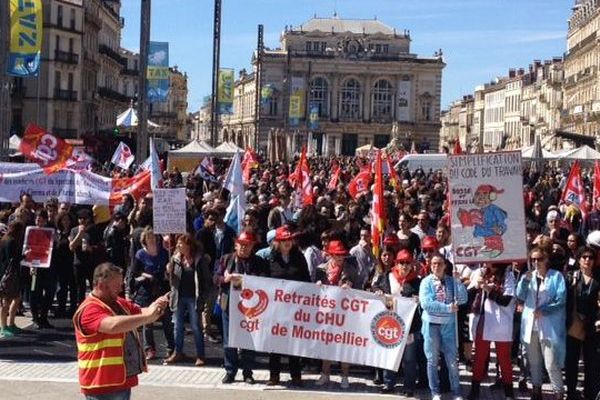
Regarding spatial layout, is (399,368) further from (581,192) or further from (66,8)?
(66,8)

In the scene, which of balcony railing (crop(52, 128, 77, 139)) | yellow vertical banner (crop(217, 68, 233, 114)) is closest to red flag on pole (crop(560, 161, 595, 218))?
yellow vertical banner (crop(217, 68, 233, 114))

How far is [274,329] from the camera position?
11.2m

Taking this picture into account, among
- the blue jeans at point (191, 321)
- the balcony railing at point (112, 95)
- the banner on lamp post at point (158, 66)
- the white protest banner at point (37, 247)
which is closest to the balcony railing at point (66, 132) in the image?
the balcony railing at point (112, 95)

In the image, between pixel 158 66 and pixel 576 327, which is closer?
pixel 576 327

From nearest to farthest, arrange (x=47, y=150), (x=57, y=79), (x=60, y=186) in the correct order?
(x=60, y=186) < (x=47, y=150) < (x=57, y=79)

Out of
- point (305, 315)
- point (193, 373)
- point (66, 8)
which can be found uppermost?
point (66, 8)

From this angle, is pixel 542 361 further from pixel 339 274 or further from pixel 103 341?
pixel 103 341

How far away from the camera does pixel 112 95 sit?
278ft

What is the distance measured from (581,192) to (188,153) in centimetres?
1838

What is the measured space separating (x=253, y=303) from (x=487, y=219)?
2468 mm

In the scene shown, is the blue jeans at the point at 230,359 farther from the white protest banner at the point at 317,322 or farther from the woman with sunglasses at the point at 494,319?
the woman with sunglasses at the point at 494,319

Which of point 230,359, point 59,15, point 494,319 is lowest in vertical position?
point 230,359

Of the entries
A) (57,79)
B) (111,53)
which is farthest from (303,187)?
(111,53)

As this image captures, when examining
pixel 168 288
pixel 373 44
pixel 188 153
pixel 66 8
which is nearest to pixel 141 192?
pixel 168 288
